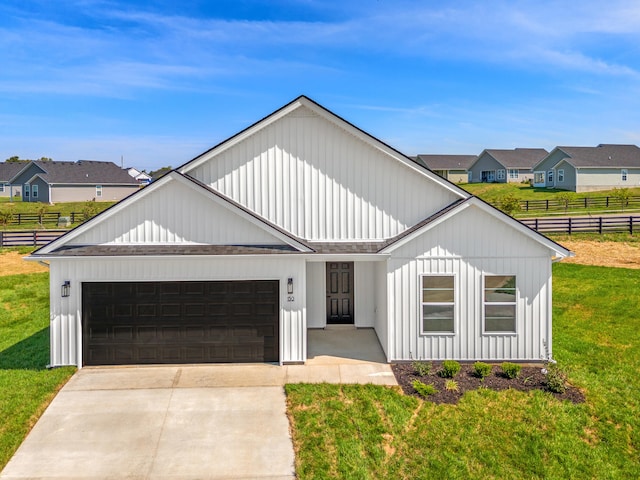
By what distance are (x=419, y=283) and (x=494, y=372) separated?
277 cm

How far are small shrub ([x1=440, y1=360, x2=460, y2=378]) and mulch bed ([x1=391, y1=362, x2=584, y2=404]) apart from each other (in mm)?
123

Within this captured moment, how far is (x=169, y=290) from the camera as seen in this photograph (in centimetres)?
1289

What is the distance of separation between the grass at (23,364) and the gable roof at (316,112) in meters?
6.23

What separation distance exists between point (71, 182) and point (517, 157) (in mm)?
56743

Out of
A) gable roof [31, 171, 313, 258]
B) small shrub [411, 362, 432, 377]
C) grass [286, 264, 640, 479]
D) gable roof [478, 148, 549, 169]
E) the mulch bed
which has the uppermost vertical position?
gable roof [478, 148, 549, 169]

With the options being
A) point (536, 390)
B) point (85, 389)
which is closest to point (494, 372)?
point (536, 390)

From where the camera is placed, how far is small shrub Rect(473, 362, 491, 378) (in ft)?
38.3

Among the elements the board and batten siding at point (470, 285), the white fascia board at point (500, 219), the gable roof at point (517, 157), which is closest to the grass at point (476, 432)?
the board and batten siding at point (470, 285)

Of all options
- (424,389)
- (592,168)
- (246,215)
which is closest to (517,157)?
(592,168)

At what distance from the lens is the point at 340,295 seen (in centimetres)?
Answer: 1638

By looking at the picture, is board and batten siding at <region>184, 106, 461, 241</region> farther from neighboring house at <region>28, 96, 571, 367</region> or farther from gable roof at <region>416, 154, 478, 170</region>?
gable roof at <region>416, 154, 478, 170</region>


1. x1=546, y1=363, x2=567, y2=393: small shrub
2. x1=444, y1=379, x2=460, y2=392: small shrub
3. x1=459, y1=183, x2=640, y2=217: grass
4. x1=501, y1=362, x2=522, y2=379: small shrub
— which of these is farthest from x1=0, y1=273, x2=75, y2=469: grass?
x1=459, y1=183, x2=640, y2=217: grass

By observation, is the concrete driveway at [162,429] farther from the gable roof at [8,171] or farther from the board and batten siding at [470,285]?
the gable roof at [8,171]

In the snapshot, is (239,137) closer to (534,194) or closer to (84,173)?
(534,194)
